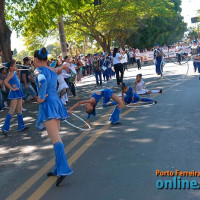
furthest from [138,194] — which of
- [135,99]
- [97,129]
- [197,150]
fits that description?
[135,99]

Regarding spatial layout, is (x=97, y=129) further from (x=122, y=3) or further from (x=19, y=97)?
(x=122, y=3)

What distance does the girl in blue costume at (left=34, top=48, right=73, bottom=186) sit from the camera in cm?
516

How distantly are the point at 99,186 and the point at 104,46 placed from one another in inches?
1610

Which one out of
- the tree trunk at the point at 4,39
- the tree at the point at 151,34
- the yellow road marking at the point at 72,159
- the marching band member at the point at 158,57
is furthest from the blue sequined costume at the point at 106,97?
Result: the tree at the point at 151,34

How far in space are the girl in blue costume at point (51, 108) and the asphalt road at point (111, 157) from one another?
0.30 meters

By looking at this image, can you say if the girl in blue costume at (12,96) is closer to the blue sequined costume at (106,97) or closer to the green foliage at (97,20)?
the blue sequined costume at (106,97)

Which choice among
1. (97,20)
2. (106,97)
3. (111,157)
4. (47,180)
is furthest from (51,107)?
(97,20)

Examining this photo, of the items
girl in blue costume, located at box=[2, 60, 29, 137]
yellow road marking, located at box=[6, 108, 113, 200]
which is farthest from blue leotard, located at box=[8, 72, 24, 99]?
yellow road marking, located at box=[6, 108, 113, 200]

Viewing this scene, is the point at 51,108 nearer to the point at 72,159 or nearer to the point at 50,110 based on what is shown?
the point at 50,110

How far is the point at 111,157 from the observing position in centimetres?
618

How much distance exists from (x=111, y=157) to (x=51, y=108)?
1594 mm

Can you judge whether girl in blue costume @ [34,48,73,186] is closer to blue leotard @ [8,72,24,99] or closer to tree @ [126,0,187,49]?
blue leotard @ [8,72,24,99]

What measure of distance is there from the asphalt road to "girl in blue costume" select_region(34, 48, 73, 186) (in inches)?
12.0

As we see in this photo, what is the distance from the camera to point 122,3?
36.5m
